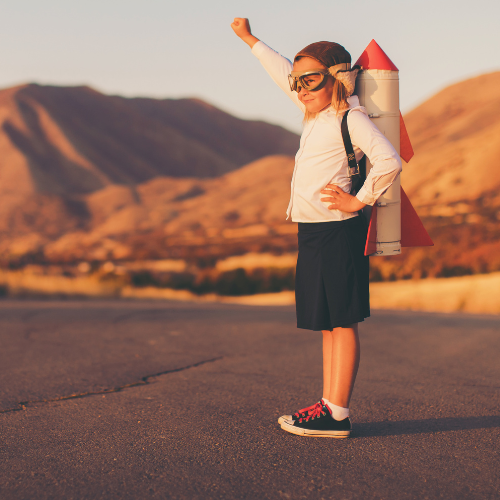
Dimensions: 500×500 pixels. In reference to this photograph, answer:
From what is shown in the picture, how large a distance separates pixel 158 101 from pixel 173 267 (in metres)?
152

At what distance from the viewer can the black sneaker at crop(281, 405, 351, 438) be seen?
Result: 344 cm

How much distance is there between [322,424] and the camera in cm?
344

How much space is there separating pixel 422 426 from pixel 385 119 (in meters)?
1.86

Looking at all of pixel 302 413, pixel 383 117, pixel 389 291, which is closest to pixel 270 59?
pixel 383 117

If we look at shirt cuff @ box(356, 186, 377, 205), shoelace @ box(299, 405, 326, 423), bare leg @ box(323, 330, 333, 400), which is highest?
shirt cuff @ box(356, 186, 377, 205)

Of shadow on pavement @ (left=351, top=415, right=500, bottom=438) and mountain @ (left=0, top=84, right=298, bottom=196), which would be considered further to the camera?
mountain @ (left=0, top=84, right=298, bottom=196)

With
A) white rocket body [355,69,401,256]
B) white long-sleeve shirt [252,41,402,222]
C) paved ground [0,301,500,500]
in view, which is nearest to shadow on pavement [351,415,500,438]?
paved ground [0,301,500,500]

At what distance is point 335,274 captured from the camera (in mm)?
3408

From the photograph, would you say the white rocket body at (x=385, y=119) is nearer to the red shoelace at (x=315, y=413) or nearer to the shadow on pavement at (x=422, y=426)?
the red shoelace at (x=315, y=413)

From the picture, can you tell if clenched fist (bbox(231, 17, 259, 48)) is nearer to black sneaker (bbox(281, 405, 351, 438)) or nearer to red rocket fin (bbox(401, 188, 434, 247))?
red rocket fin (bbox(401, 188, 434, 247))

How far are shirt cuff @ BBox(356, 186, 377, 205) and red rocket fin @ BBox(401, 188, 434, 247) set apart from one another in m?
0.38

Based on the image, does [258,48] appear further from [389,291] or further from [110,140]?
[110,140]

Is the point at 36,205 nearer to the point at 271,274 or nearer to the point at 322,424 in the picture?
the point at 271,274

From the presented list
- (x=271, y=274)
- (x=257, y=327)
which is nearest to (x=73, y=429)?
(x=257, y=327)
